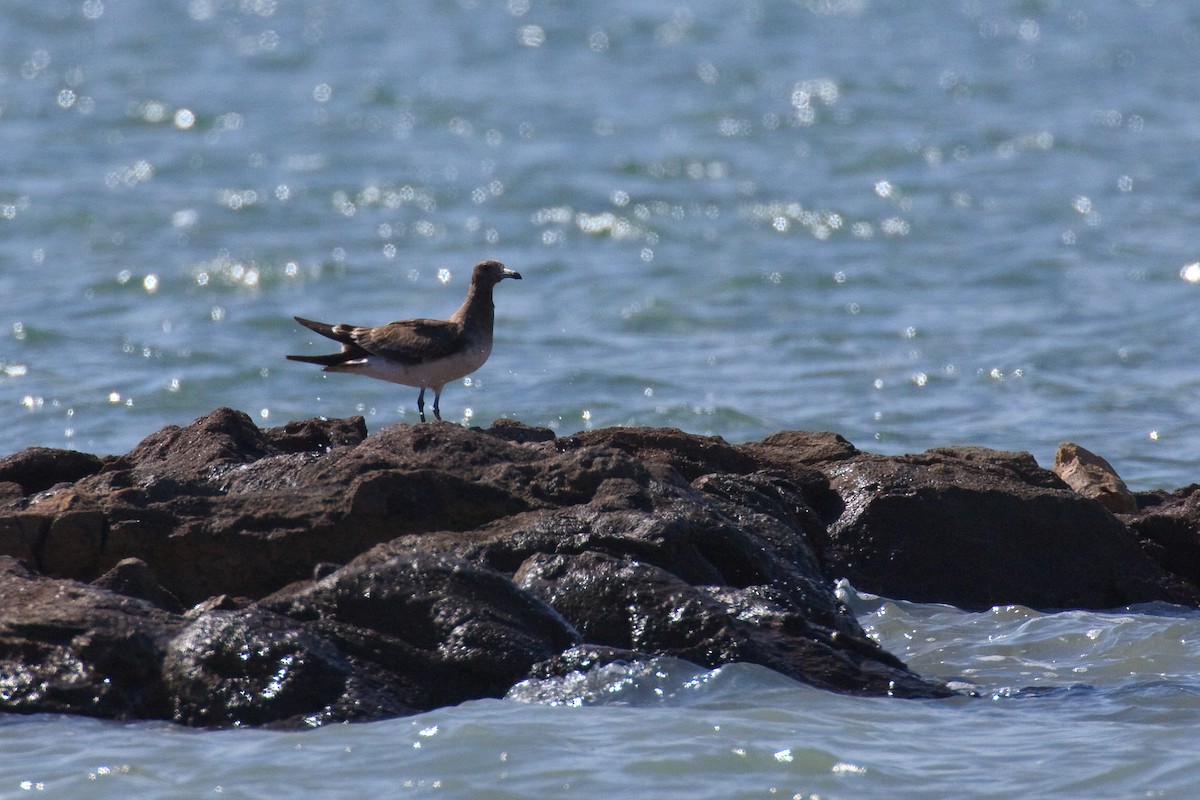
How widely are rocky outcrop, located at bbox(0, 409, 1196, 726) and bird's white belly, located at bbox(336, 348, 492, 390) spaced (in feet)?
2.35

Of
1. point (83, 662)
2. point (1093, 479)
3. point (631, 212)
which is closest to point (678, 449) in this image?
point (1093, 479)

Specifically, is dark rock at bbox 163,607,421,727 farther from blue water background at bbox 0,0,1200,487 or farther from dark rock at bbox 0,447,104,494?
blue water background at bbox 0,0,1200,487

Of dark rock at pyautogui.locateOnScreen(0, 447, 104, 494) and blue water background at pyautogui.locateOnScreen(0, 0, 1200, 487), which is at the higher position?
blue water background at pyautogui.locateOnScreen(0, 0, 1200, 487)

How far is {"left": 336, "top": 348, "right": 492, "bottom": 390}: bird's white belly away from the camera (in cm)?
849

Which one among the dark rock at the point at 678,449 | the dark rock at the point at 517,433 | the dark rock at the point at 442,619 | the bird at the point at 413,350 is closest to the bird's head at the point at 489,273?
the bird at the point at 413,350

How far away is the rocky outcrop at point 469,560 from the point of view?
553 cm

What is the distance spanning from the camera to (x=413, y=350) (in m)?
8.45

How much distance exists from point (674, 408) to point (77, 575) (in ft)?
21.0

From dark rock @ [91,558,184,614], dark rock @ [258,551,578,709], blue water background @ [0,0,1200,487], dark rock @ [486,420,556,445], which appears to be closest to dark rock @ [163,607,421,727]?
dark rock @ [258,551,578,709]

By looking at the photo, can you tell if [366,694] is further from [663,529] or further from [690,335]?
[690,335]

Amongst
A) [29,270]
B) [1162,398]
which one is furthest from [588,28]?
[1162,398]

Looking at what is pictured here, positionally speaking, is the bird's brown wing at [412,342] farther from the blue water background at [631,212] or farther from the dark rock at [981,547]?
the blue water background at [631,212]

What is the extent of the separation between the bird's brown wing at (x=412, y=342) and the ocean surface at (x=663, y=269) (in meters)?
2.67

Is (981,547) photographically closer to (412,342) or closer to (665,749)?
(665,749)
